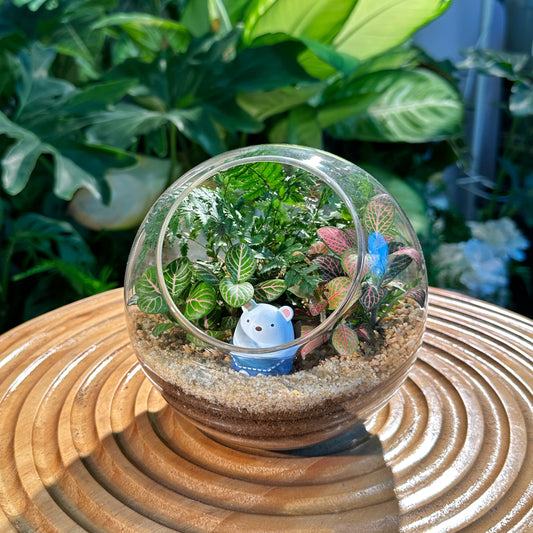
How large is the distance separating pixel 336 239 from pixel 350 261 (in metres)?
0.03

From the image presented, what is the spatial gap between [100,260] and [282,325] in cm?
147

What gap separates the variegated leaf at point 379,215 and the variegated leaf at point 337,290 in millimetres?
60

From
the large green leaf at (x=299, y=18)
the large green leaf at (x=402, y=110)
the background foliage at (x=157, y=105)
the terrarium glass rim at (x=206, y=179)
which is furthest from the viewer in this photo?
the large green leaf at (x=402, y=110)

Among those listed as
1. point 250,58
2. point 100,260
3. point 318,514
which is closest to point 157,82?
point 250,58

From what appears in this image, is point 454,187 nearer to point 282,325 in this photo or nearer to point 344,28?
point 344,28

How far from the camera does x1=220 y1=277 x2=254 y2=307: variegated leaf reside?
0.56 meters

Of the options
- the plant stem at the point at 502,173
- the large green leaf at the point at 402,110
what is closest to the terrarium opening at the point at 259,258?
the large green leaf at the point at 402,110

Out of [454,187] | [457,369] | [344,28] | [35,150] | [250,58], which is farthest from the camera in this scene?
[454,187]

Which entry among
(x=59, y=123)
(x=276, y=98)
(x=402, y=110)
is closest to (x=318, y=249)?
(x=59, y=123)

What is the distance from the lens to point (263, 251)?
0.57 m

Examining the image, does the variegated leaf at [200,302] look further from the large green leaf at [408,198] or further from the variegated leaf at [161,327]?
the large green leaf at [408,198]

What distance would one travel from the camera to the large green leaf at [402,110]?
75.5 inches

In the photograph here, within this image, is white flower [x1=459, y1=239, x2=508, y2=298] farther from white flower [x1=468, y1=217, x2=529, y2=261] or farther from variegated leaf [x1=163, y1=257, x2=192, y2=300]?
variegated leaf [x1=163, y1=257, x2=192, y2=300]

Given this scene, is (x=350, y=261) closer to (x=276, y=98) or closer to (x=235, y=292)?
(x=235, y=292)
